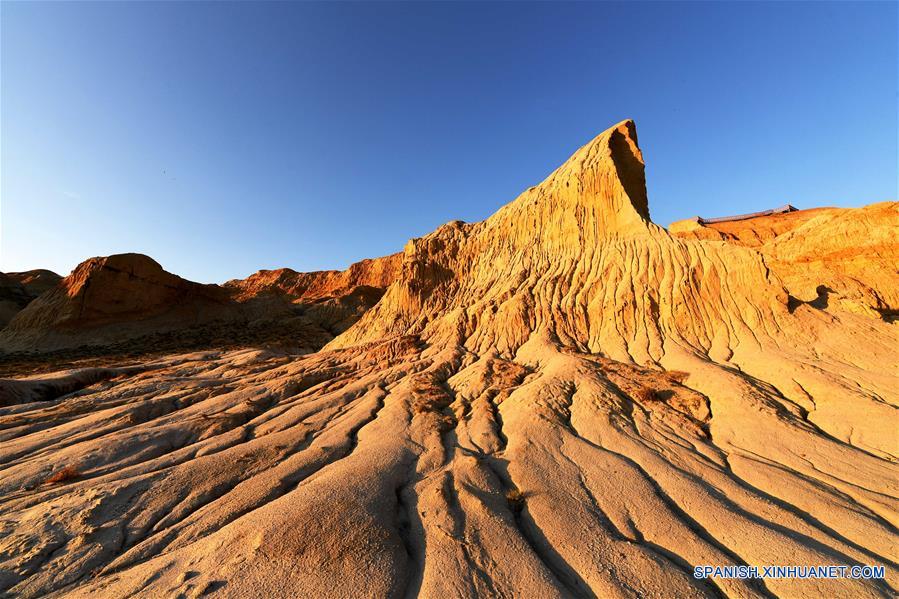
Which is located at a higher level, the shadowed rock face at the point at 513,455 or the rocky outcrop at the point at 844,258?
the rocky outcrop at the point at 844,258

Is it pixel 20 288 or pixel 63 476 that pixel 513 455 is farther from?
pixel 20 288

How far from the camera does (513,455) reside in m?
9.41

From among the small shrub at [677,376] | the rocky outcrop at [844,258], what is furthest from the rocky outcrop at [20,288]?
the rocky outcrop at [844,258]

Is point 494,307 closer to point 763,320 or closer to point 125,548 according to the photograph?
point 763,320

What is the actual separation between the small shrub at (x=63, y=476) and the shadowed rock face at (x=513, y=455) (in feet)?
0.69

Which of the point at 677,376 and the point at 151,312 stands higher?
the point at 151,312

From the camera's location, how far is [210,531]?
6730mm

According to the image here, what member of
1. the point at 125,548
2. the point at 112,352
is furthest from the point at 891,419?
the point at 112,352

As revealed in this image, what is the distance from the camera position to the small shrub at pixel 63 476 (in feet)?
29.0

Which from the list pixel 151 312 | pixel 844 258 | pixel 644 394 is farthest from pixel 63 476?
pixel 151 312

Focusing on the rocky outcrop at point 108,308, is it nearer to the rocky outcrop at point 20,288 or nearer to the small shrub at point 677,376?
the rocky outcrop at point 20,288

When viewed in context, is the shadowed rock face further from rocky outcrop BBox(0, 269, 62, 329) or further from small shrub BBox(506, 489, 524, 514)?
rocky outcrop BBox(0, 269, 62, 329)

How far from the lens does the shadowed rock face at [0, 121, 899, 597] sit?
5637 mm

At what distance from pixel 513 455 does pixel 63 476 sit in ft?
40.2
